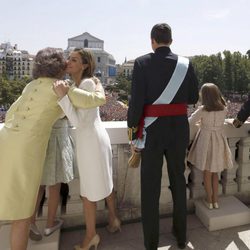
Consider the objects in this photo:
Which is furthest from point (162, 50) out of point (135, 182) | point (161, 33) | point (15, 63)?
point (15, 63)

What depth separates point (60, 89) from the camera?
7.50 ft

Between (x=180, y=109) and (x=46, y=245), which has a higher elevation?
(x=180, y=109)

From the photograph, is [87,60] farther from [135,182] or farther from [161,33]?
[135,182]

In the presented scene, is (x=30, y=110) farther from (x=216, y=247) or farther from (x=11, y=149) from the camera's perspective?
(x=216, y=247)

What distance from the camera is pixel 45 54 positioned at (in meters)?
2.36

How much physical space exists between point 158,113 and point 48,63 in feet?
2.83

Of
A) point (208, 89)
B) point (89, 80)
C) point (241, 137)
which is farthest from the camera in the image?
point (241, 137)

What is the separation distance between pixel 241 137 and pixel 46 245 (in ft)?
6.94

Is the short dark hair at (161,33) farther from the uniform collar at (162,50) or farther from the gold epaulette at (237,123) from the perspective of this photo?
the gold epaulette at (237,123)

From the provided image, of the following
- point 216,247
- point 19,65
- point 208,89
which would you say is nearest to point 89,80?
point 208,89

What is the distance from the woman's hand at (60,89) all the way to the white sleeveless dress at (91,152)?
7.4 inches

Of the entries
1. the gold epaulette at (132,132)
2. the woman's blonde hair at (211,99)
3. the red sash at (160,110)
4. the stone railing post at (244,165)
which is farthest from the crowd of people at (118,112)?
the gold epaulette at (132,132)

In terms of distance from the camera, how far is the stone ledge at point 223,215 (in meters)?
3.14

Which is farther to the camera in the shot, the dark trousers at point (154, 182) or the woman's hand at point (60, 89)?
the dark trousers at point (154, 182)
